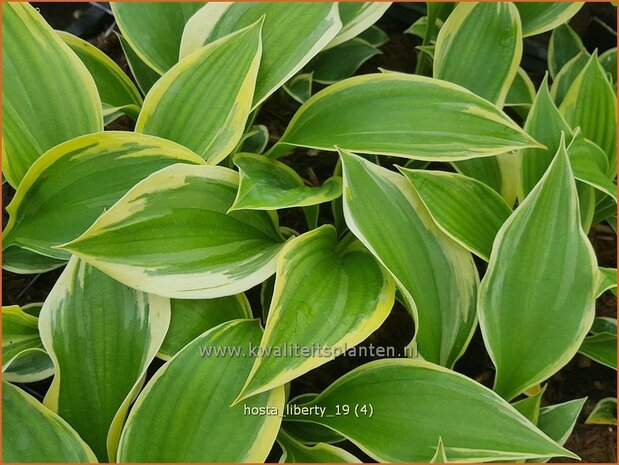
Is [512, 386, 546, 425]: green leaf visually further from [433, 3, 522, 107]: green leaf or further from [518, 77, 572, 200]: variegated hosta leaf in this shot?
[433, 3, 522, 107]: green leaf

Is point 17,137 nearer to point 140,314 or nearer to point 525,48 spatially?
point 140,314

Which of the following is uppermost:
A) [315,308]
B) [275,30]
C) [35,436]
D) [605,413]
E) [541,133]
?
[275,30]

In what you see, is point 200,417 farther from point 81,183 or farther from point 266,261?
point 81,183

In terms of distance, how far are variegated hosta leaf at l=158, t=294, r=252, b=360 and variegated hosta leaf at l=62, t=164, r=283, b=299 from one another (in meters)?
0.06

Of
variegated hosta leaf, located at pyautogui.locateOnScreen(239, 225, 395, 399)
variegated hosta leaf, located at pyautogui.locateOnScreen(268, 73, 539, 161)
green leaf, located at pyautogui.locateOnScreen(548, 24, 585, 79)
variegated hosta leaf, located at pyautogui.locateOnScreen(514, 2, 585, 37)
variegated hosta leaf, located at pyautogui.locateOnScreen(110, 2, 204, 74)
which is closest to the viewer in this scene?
variegated hosta leaf, located at pyautogui.locateOnScreen(239, 225, 395, 399)

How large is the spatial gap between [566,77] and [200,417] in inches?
27.4

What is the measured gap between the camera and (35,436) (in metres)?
0.57

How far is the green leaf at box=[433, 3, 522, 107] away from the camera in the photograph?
770mm

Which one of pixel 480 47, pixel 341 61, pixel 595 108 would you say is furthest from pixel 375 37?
pixel 595 108

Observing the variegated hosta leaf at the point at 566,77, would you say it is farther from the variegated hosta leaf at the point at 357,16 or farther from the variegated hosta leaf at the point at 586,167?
the variegated hosta leaf at the point at 357,16

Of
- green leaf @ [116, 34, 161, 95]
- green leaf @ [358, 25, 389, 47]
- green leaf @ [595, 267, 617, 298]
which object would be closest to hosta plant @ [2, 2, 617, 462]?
green leaf @ [595, 267, 617, 298]

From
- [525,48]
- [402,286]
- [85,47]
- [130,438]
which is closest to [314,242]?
[402,286]

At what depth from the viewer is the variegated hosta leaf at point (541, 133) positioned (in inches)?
28.5

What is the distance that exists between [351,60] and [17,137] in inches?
19.5
